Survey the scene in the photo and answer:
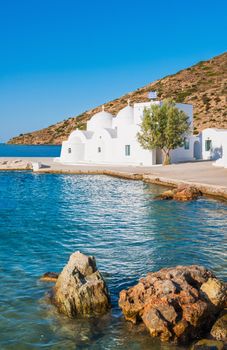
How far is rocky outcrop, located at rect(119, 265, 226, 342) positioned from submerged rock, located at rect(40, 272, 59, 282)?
2425 millimetres

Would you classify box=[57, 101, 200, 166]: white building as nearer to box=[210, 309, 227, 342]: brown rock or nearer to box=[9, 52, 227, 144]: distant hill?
box=[9, 52, 227, 144]: distant hill

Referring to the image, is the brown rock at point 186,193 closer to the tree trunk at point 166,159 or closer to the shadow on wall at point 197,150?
the tree trunk at point 166,159

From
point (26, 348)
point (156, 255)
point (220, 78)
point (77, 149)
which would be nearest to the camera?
point (26, 348)

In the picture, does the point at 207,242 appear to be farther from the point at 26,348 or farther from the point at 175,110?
the point at 175,110

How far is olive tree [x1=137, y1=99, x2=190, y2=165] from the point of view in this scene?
128ft

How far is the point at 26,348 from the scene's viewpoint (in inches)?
288

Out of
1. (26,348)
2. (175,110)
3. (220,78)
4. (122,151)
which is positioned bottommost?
(26,348)

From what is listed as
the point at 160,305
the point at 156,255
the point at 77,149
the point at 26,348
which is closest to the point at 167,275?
the point at 160,305

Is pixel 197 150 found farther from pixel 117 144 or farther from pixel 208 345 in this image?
pixel 208 345

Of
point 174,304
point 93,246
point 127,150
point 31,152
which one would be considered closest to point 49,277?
point 93,246

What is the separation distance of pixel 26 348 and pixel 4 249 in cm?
591

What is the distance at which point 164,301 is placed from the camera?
7.57 m

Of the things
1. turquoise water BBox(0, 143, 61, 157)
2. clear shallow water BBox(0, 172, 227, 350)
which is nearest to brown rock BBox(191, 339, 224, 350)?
clear shallow water BBox(0, 172, 227, 350)

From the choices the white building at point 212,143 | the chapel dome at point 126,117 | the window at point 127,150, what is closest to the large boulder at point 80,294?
the window at point 127,150
